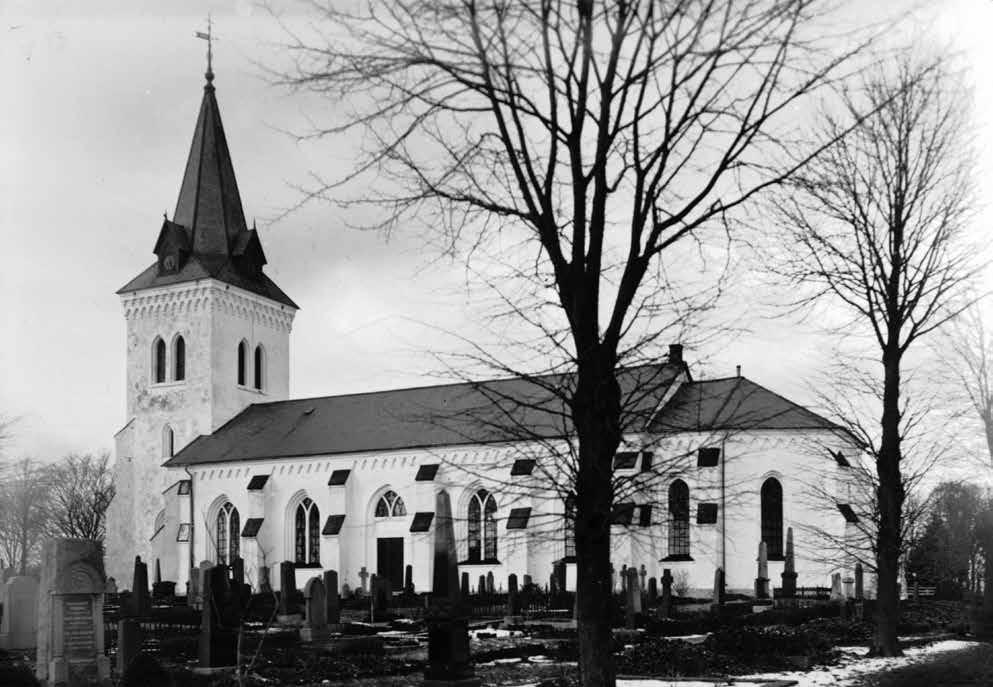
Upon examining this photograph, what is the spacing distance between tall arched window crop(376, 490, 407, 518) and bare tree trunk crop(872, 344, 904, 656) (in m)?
26.7

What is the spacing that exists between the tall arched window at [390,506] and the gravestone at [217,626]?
25576 millimetres

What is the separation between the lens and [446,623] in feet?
43.1

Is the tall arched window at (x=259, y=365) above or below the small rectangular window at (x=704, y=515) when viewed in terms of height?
above

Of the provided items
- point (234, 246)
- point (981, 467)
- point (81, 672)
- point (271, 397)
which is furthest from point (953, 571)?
point (81, 672)

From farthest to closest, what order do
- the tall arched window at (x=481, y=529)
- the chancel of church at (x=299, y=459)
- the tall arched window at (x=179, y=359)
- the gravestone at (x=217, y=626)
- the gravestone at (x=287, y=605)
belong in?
the tall arched window at (x=179, y=359) → the tall arched window at (x=481, y=529) → the chancel of church at (x=299, y=459) → the gravestone at (x=287, y=605) → the gravestone at (x=217, y=626)

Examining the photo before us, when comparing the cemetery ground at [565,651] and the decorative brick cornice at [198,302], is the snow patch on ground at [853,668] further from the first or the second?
the decorative brick cornice at [198,302]

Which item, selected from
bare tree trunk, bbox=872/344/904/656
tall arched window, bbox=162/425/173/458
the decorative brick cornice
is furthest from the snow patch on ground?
tall arched window, bbox=162/425/173/458

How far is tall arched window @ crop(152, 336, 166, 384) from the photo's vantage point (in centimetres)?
4978

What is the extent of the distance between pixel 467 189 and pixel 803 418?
29.9 m

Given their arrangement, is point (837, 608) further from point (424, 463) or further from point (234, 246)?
point (234, 246)

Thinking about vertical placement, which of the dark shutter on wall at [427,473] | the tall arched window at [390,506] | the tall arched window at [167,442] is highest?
the tall arched window at [167,442]

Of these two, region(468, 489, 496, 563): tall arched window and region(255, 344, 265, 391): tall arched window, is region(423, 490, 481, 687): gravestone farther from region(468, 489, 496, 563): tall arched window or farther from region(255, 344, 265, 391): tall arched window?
region(255, 344, 265, 391): tall arched window

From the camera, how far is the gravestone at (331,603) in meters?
21.5

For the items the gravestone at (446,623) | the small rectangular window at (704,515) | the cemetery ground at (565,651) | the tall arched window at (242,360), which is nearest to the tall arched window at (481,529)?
the small rectangular window at (704,515)
